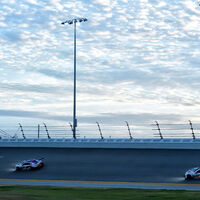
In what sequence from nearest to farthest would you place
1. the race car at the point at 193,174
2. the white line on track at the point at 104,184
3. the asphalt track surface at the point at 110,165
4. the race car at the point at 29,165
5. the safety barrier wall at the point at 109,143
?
the white line on track at the point at 104,184 → the race car at the point at 193,174 → the asphalt track surface at the point at 110,165 → the race car at the point at 29,165 → the safety barrier wall at the point at 109,143

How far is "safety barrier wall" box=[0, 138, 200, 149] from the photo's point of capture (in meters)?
35.1

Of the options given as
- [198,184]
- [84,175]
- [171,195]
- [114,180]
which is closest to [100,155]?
[84,175]

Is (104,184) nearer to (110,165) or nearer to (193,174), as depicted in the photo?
(193,174)

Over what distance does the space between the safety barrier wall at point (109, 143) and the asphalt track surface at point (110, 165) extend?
90 cm

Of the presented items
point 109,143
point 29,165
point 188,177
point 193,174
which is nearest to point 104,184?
point 188,177

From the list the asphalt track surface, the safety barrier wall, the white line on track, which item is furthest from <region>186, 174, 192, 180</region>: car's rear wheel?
the safety barrier wall

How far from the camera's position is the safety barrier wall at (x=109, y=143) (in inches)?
1382

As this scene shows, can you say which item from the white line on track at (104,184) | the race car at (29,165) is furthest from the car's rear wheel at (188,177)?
the race car at (29,165)

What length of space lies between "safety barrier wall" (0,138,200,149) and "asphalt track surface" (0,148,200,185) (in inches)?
35.6

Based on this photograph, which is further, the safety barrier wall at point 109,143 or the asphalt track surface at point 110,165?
the safety barrier wall at point 109,143

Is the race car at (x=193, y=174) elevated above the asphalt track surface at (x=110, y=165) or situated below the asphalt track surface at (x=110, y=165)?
above

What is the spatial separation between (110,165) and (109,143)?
6.33 meters

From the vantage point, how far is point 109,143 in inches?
1484

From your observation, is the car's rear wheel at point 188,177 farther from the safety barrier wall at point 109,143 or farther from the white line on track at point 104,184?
the safety barrier wall at point 109,143
